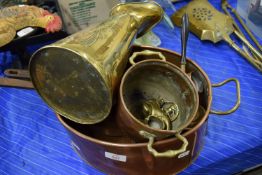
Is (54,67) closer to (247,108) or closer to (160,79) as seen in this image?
(160,79)

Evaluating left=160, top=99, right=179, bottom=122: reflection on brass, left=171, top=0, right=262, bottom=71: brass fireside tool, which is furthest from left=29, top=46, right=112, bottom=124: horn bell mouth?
left=171, top=0, right=262, bottom=71: brass fireside tool

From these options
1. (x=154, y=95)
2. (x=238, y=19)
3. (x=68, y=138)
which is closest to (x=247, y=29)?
(x=238, y=19)

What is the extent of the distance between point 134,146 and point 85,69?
0.12 meters

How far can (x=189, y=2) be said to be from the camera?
869 mm

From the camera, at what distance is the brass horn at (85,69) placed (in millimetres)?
424

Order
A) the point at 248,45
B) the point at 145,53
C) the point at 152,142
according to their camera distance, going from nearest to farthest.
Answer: the point at 152,142 → the point at 145,53 → the point at 248,45

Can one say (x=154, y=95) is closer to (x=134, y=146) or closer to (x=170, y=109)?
(x=170, y=109)

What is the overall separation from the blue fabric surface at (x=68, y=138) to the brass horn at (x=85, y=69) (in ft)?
0.48

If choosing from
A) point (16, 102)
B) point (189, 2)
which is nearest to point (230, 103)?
point (189, 2)

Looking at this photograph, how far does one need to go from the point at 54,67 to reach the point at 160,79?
0.18m

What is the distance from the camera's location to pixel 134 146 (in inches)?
17.2

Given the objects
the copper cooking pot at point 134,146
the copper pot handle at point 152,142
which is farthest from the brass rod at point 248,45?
the copper pot handle at point 152,142

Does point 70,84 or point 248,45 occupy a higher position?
point 70,84

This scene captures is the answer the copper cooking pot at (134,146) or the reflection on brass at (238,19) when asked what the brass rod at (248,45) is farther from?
the copper cooking pot at (134,146)
